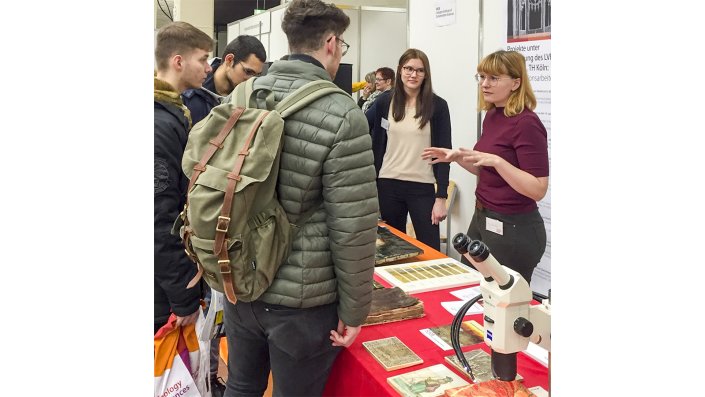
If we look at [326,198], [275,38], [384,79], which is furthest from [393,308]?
[275,38]

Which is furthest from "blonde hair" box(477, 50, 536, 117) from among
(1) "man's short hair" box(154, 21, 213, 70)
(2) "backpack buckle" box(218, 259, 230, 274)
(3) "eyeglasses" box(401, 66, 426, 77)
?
(2) "backpack buckle" box(218, 259, 230, 274)

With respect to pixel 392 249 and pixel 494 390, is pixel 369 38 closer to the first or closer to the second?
pixel 392 249

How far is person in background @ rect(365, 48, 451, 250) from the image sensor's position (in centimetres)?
290

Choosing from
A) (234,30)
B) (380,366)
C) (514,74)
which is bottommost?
(380,366)

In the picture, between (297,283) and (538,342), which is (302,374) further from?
(538,342)

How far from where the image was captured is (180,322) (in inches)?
61.2

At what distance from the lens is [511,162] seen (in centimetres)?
202

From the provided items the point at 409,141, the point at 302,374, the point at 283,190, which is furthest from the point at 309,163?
the point at 409,141

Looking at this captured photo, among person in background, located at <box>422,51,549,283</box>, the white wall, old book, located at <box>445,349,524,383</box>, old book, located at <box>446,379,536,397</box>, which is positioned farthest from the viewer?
the white wall

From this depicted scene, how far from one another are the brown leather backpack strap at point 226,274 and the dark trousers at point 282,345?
0.10 m

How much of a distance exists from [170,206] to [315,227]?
1.58 ft

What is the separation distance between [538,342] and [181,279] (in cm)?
100

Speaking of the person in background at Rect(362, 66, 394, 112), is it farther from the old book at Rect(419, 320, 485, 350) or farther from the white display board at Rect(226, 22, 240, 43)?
the white display board at Rect(226, 22, 240, 43)

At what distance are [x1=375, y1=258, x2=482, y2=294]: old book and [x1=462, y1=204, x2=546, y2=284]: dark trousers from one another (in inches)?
7.4
